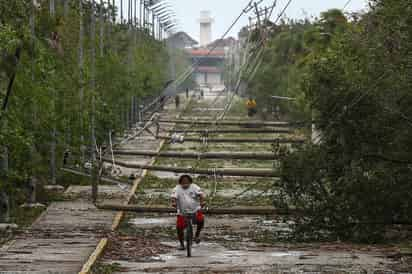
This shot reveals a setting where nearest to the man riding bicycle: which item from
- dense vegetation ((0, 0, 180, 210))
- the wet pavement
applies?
the wet pavement

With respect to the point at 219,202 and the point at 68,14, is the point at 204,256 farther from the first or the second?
the point at 68,14

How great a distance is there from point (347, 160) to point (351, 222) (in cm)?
145

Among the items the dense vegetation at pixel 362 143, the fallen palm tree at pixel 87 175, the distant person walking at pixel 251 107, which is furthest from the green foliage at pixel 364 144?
the distant person walking at pixel 251 107

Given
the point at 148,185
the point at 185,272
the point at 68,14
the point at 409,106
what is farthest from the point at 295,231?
the point at 68,14

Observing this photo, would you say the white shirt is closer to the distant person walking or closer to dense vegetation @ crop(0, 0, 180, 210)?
dense vegetation @ crop(0, 0, 180, 210)

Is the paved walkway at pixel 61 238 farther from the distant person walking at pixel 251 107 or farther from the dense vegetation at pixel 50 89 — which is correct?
the distant person walking at pixel 251 107

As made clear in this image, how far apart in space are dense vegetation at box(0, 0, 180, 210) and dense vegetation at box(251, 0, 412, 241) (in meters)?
6.51

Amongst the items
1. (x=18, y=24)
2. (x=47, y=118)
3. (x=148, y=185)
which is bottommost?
(x=148, y=185)

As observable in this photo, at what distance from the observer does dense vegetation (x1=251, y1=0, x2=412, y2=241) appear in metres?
26.1

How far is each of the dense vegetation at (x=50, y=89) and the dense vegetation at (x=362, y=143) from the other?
6.51 m

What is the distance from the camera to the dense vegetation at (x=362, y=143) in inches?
1029

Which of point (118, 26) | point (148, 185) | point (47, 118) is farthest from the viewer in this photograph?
point (118, 26)

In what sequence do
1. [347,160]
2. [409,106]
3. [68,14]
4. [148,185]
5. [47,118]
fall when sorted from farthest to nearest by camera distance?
[68,14] < [148,185] < [47,118] < [347,160] < [409,106]

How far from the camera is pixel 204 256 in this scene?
2405 cm
